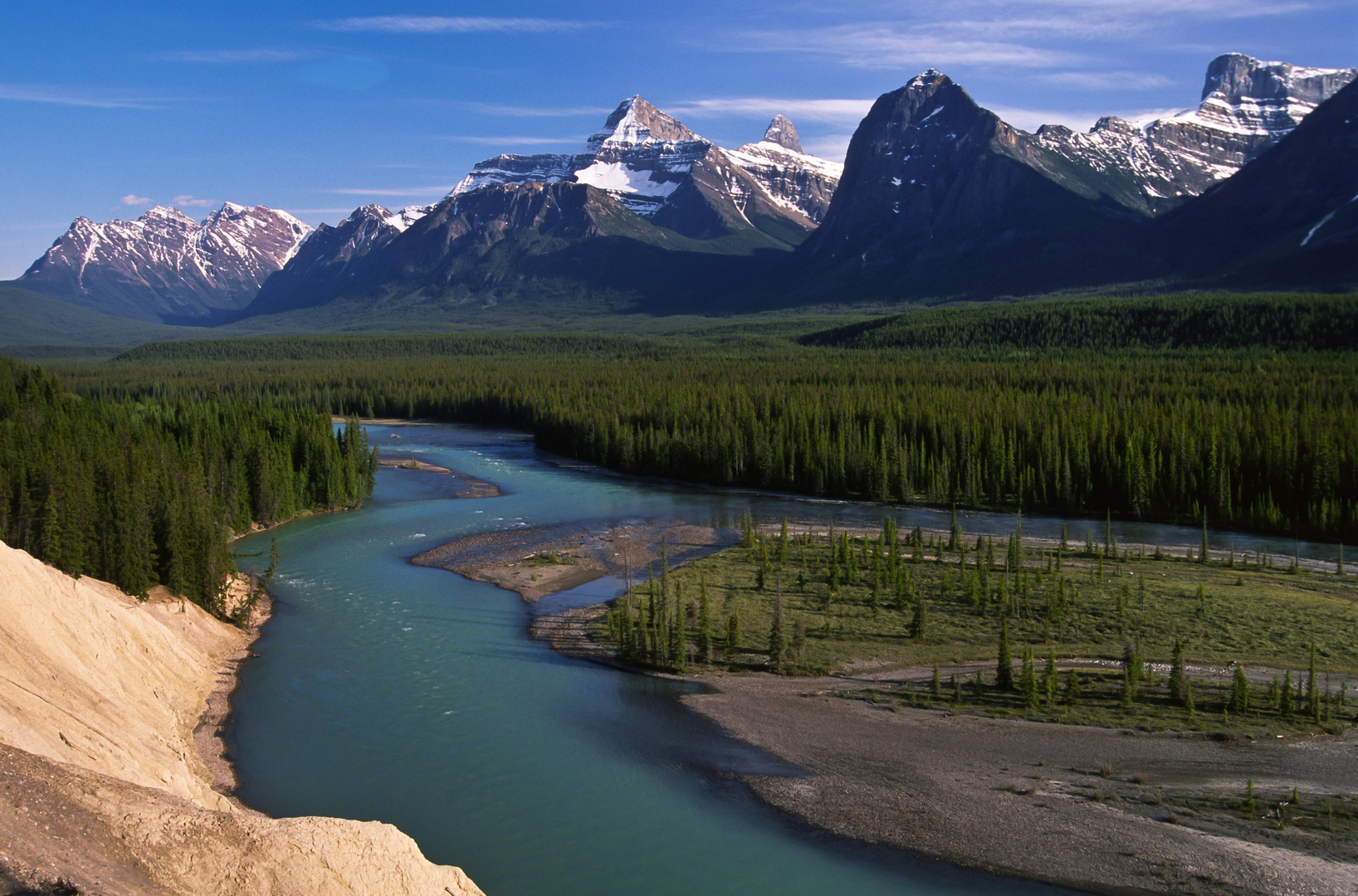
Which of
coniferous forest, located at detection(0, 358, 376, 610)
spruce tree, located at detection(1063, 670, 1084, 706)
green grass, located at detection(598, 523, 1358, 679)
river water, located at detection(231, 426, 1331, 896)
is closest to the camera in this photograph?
river water, located at detection(231, 426, 1331, 896)

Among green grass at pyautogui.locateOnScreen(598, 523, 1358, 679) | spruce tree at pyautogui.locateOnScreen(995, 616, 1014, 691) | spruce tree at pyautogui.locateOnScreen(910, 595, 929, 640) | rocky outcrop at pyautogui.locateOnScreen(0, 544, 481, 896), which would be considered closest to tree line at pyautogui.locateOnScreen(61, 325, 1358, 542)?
green grass at pyautogui.locateOnScreen(598, 523, 1358, 679)

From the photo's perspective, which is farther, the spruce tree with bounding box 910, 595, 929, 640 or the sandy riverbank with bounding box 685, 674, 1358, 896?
the spruce tree with bounding box 910, 595, 929, 640

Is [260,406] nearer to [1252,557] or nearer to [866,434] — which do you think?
[866,434]

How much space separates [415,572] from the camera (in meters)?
53.4

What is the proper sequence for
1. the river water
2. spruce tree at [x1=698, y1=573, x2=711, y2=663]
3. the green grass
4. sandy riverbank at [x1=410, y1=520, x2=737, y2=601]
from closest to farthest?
the river water → the green grass → spruce tree at [x1=698, y1=573, x2=711, y2=663] → sandy riverbank at [x1=410, y1=520, x2=737, y2=601]

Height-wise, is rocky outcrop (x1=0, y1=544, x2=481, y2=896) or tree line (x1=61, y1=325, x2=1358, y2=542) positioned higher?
tree line (x1=61, y1=325, x2=1358, y2=542)

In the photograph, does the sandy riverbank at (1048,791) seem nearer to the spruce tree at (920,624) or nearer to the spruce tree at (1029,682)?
the spruce tree at (1029,682)

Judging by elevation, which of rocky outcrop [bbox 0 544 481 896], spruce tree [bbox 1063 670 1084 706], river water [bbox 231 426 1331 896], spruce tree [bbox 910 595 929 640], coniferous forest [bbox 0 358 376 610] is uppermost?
coniferous forest [bbox 0 358 376 610]

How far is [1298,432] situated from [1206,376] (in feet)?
135

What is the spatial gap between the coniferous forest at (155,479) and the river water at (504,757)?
18.1ft

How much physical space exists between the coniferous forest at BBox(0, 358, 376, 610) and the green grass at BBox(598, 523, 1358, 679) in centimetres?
1843

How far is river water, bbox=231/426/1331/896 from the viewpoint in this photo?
A: 79.0 ft

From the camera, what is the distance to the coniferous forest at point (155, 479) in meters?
40.8

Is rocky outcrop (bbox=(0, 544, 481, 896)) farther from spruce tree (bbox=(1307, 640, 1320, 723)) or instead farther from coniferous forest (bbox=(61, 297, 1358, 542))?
coniferous forest (bbox=(61, 297, 1358, 542))
